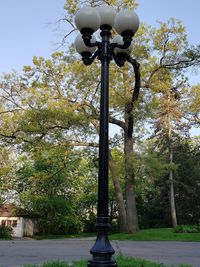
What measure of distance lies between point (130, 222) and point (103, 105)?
1717 cm

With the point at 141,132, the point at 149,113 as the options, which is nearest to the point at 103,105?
the point at 149,113

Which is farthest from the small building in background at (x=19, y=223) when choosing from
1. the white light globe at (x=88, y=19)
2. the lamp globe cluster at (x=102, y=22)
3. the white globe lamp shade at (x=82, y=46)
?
the white light globe at (x=88, y=19)

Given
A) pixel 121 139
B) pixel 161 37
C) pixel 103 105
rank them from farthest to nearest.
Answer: pixel 121 139, pixel 161 37, pixel 103 105

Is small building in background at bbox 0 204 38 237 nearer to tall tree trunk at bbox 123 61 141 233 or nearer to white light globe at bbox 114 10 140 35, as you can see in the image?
→ tall tree trunk at bbox 123 61 141 233

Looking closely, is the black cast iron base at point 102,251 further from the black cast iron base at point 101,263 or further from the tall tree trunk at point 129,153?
the tall tree trunk at point 129,153

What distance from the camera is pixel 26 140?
2066cm

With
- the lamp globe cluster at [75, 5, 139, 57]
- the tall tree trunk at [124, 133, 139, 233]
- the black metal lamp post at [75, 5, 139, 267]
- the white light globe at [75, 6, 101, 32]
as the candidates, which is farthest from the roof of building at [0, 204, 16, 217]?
the white light globe at [75, 6, 101, 32]

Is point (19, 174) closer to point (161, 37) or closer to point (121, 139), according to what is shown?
point (121, 139)

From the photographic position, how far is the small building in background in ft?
130

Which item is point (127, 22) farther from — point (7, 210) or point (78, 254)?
point (7, 210)

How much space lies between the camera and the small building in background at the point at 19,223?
39562mm

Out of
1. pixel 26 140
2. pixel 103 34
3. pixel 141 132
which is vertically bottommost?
pixel 103 34

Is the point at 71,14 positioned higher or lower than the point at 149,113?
higher

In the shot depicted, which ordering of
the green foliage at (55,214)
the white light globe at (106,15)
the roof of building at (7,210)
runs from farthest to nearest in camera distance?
the roof of building at (7,210), the green foliage at (55,214), the white light globe at (106,15)
